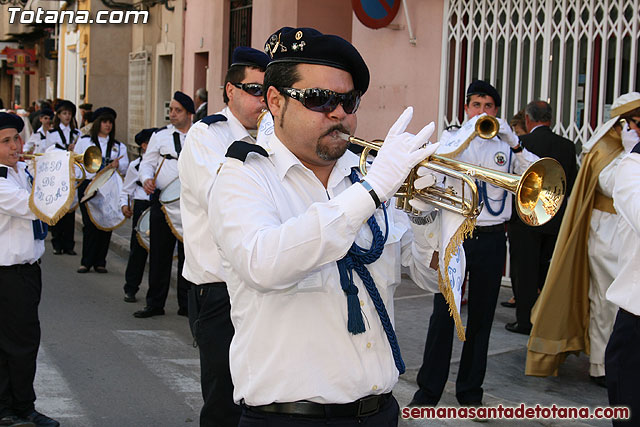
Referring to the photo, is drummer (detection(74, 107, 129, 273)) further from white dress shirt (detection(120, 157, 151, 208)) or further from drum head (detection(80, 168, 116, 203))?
white dress shirt (detection(120, 157, 151, 208))

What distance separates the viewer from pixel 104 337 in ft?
23.9

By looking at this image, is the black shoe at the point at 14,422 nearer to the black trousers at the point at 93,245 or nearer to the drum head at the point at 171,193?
the drum head at the point at 171,193

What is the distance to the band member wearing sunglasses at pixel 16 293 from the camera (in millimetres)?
4938

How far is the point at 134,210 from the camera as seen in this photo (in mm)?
9477

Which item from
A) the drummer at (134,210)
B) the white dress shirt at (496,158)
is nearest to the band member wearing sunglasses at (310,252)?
the white dress shirt at (496,158)

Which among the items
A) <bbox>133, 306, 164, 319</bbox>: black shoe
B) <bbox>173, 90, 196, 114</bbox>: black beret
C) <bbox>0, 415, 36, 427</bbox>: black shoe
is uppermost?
<bbox>173, 90, 196, 114</bbox>: black beret

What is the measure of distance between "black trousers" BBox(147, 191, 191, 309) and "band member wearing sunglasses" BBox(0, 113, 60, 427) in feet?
10.4

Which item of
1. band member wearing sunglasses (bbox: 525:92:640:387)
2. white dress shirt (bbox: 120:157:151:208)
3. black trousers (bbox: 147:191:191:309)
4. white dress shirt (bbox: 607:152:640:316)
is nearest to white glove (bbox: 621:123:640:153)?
band member wearing sunglasses (bbox: 525:92:640:387)

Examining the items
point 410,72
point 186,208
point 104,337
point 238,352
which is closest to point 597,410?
point 186,208

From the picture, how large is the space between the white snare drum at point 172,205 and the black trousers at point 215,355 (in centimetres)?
376

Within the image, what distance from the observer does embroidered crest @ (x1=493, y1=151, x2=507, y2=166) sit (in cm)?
586

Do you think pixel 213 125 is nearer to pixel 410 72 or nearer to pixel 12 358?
pixel 12 358

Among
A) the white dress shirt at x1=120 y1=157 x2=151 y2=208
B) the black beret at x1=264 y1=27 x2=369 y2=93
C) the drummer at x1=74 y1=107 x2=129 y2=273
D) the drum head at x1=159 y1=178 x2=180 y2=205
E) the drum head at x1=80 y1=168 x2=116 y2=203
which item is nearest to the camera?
the black beret at x1=264 y1=27 x2=369 y2=93

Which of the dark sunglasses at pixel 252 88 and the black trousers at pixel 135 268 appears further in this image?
the black trousers at pixel 135 268
